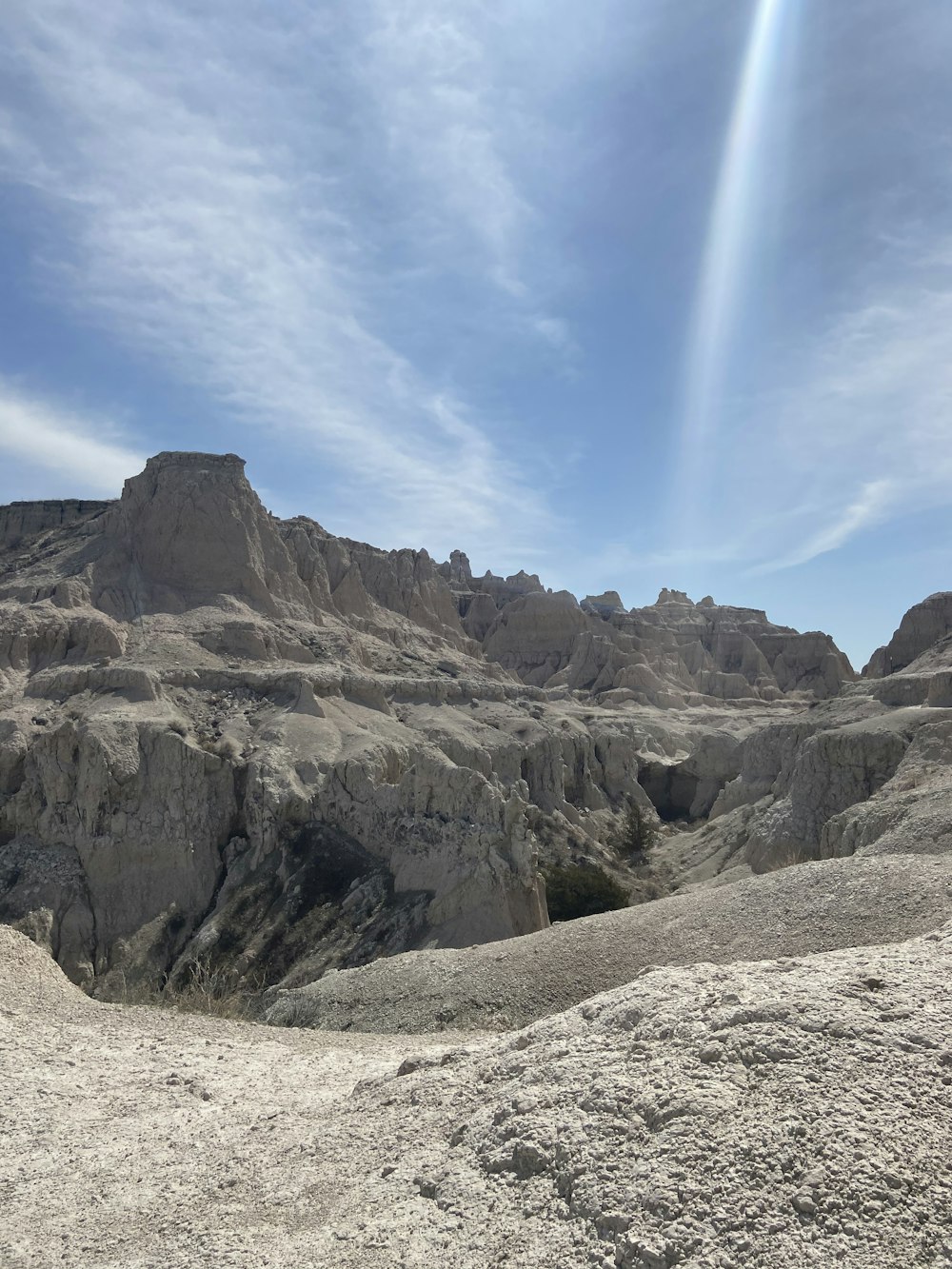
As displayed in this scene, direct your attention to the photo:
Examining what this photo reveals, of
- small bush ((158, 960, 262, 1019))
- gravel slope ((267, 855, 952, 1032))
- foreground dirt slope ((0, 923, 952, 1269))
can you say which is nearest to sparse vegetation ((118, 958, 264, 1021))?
small bush ((158, 960, 262, 1019))

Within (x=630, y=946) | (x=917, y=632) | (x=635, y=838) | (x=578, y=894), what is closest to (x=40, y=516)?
(x=635, y=838)

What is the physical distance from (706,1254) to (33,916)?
2809cm

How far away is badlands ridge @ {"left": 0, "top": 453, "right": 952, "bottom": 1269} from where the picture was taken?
4957 mm

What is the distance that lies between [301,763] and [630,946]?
22.8 meters

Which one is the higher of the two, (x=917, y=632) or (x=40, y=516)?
(x=40, y=516)

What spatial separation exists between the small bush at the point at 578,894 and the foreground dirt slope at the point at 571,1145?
24951 millimetres

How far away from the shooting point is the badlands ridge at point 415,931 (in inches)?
195

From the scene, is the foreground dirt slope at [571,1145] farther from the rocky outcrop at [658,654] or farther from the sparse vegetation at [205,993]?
the rocky outcrop at [658,654]

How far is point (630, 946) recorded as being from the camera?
1306 centimetres

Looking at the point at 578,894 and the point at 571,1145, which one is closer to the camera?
the point at 571,1145

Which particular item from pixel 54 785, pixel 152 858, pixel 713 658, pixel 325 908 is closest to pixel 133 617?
pixel 54 785

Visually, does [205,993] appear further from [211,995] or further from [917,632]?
[917,632]

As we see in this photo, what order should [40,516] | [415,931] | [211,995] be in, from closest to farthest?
[211,995] → [415,931] → [40,516]

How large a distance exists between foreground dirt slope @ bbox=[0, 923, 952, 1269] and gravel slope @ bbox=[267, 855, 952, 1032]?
147 inches
